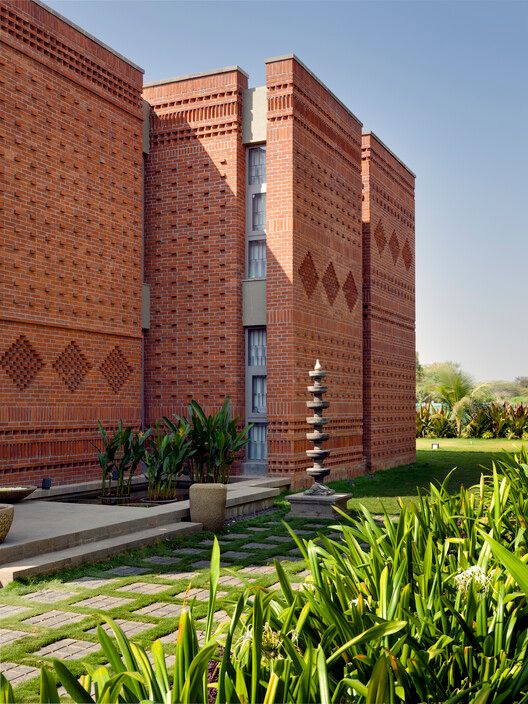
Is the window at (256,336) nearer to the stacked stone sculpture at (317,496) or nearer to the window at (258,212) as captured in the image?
the window at (258,212)

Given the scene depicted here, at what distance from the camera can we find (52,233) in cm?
1224

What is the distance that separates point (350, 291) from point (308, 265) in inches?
103

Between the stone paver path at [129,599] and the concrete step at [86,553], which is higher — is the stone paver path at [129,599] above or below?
below

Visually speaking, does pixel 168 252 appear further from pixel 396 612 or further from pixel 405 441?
pixel 396 612

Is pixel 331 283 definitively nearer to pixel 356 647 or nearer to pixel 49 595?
pixel 49 595

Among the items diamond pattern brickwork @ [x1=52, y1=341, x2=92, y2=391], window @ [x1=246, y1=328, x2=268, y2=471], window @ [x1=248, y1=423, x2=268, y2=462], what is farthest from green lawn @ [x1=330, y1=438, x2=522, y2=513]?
diamond pattern brickwork @ [x1=52, y1=341, x2=92, y2=391]

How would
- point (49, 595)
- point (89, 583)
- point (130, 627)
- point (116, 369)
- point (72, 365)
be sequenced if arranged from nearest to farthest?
point (130, 627)
point (49, 595)
point (89, 583)
point (72, 365)
point (116, 369)

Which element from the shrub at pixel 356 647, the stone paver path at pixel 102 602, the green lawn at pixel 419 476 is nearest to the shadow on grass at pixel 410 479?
the green lawn at pixel 419 476

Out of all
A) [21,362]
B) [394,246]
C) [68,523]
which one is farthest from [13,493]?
[394,246]

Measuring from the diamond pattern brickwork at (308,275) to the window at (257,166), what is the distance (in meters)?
1.76

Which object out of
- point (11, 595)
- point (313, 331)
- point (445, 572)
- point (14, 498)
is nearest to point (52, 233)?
point (14, 498)

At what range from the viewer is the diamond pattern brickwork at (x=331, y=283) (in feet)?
51.9

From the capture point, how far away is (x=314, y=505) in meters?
10.8

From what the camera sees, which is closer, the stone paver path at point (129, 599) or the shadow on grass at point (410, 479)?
the stone paver path at point (129, 599)
